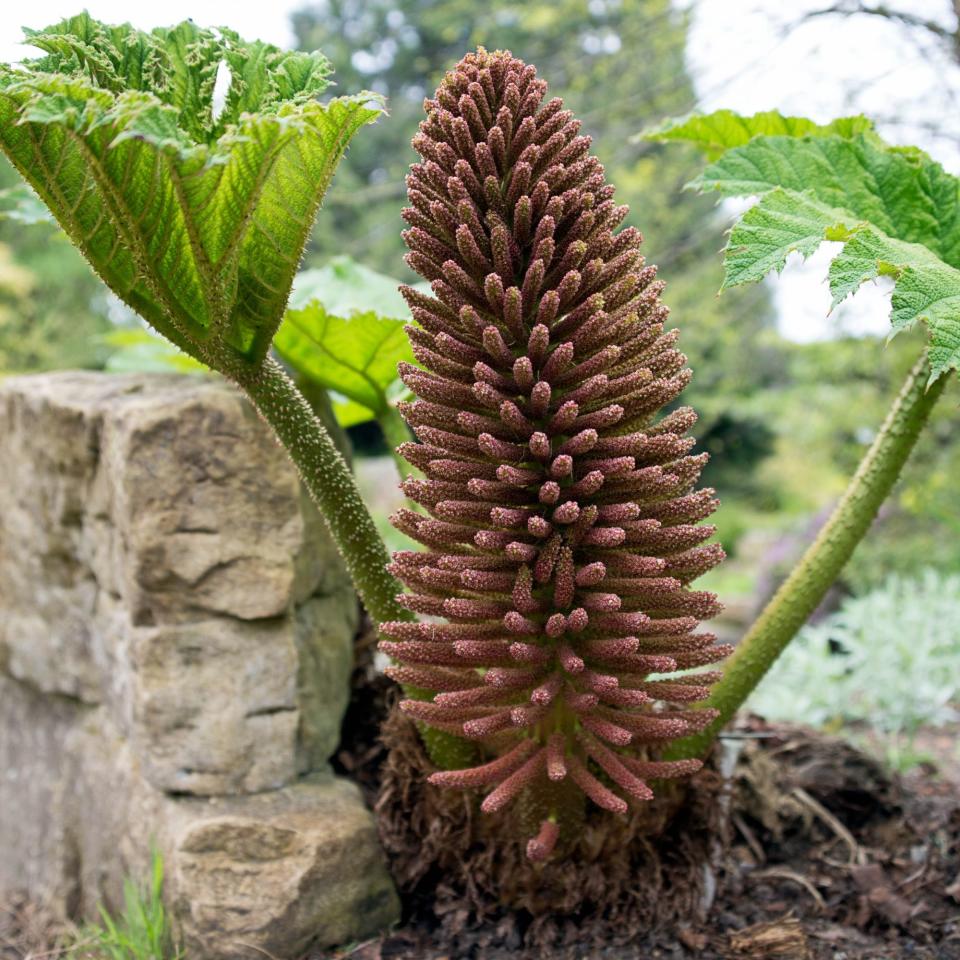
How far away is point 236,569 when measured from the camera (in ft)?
7.00

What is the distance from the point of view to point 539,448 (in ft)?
4.86

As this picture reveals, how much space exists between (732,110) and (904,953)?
175 cm

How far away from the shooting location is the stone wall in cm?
194

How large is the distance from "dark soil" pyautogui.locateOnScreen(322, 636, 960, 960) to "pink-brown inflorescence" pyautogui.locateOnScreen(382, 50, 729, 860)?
278mm

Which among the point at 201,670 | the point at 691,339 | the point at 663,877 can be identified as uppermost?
the point at 691,339

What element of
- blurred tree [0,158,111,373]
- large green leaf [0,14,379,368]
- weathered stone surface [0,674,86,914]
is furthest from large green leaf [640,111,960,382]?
blurred tree [0,158,111,373]

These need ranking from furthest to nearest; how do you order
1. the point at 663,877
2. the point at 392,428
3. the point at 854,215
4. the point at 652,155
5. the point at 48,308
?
1. the point at 48,308
2. the point at 652,155
3. the point at 392,428
4. the point at 663,877
5. the point at 854,215

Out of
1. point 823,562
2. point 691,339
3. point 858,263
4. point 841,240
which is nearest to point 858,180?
point 841,240

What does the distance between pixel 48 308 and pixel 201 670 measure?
15.6 metres

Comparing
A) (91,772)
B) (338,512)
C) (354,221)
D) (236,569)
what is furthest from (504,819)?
(354,221)

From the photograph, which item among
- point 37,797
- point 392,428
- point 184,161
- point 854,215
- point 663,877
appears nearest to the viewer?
point 184,161

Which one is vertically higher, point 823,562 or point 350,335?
point 350,335

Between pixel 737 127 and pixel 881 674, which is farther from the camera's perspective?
pixel 881 674

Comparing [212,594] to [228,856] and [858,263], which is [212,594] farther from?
[858,263]
